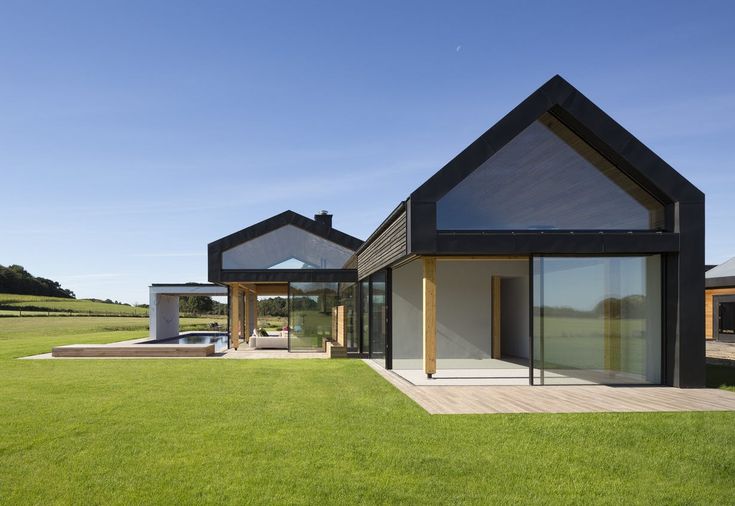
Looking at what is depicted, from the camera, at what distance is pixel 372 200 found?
73.3ft

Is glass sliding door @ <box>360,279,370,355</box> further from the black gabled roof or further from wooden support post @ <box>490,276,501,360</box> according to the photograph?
wooden support post @ <box>490,276,501,360</box>

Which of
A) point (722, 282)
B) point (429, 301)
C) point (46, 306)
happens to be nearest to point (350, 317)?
point (429, 301)

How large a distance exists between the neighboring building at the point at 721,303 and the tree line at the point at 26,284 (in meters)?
89.7

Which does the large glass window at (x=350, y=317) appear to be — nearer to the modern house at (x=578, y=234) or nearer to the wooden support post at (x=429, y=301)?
the modern house at (x=578, y=234)

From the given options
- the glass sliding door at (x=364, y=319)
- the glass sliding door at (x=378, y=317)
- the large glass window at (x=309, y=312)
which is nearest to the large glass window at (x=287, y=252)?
the large glass window at (x=309, y=312)

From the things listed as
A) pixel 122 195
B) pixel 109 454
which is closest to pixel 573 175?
pixel 109 454

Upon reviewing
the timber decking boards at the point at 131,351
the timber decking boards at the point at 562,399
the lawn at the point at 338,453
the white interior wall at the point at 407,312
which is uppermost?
the white interior wall at the point at 407,312

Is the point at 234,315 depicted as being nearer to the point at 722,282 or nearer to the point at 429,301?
the point at 429,301

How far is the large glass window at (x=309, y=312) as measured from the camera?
21.0 metres

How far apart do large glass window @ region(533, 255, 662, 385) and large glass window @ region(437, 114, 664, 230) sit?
2.70ft

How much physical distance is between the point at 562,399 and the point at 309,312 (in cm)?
1275

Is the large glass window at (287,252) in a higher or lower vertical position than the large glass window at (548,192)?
lower

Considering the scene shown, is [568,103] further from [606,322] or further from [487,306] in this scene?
[487,306]

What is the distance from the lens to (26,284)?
87500 mm
